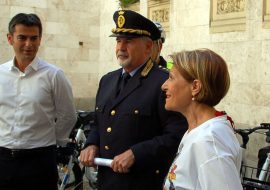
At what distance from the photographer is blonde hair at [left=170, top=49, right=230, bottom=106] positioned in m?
1.98

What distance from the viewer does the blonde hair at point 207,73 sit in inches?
78.0

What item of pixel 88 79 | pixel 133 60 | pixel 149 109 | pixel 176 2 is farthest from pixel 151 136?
pixel 88 79

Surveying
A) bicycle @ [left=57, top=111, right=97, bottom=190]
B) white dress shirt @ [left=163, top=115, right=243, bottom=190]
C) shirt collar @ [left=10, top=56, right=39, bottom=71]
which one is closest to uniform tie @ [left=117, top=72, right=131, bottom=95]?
shirt collar @ [left=10, top=56, right=39, bottom=71]

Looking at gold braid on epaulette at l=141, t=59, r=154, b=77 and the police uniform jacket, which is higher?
gold braid on epaulette at l=141, t=59, r=154, b=77

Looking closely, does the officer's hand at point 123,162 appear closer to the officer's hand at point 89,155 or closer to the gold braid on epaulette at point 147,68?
the officer's hand at point 89,155

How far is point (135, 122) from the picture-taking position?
2768mm

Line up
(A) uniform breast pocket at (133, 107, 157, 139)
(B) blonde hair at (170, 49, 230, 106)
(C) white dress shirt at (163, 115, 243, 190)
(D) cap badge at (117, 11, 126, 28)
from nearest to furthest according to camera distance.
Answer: (C) white dress shirt at (163, 115, 243, 190) < (B) blonde hair at (170, 49, 230, 106) < (A) uniform breast pocket at (133, 107, 157, 139) < (D) cap badge at (117, 11, 126, 28)

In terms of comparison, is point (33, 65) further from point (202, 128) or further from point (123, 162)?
point (202, 128)

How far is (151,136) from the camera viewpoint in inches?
109

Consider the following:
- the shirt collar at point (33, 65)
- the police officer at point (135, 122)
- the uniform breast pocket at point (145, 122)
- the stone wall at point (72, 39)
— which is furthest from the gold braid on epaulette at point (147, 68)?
the stone wall at point (72, 39)

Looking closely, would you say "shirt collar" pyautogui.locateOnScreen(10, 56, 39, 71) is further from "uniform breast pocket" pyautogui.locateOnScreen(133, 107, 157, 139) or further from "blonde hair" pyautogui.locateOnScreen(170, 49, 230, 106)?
"blonde hair" pyautogui.locateOnScreen(170, 49, 230, 106)

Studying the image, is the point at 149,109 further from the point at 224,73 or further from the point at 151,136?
the point at 224,73

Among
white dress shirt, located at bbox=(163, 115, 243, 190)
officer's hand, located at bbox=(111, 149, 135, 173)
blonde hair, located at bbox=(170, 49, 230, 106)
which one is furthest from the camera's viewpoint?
officer's hand, located at bbox=(111, 149, 135, 173)

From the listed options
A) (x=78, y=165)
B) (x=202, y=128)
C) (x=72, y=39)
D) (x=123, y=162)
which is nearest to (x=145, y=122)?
(x=123, y=162)
